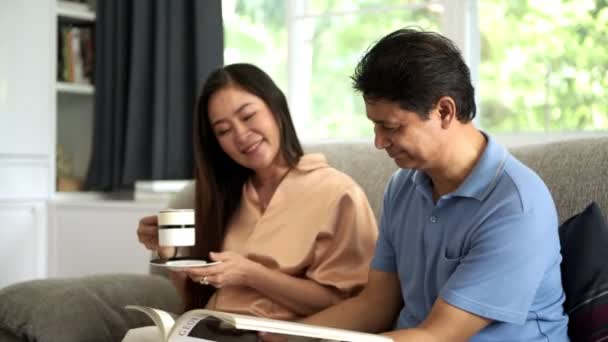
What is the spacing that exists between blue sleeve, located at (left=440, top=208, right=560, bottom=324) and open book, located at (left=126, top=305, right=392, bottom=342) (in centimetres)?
18

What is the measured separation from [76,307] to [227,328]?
0.58 m


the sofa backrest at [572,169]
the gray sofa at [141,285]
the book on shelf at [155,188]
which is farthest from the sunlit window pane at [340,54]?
the sofa backrest at [572,169]

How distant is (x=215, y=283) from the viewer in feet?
5.58

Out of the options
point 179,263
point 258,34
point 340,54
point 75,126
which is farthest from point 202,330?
point 75,126

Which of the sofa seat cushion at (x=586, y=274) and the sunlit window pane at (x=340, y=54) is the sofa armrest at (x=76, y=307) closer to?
the sofa seat cushion at (x=586, y=274)

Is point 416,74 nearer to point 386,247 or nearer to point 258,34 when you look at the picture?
point 386,247

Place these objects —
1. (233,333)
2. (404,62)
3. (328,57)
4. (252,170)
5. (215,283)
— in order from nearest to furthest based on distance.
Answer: (404,62), (233,333), (215,283), (252,170), (328,57)

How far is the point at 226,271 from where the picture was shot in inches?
67.7

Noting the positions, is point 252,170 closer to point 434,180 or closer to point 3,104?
point 434,180

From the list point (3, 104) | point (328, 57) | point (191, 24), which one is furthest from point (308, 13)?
point (3, 104)

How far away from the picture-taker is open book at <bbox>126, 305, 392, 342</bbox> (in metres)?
1.21

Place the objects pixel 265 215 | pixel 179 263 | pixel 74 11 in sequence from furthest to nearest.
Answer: pixel 74 11, pixel 265 215, pixel 179 263

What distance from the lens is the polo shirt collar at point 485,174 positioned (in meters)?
1.41

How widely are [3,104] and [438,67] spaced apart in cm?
262
